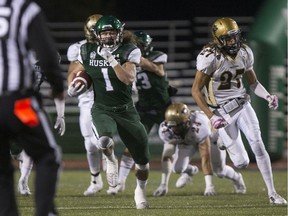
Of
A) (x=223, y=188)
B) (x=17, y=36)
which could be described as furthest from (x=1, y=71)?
(x=223, y=188)

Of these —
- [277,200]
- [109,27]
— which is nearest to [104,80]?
[109,27]

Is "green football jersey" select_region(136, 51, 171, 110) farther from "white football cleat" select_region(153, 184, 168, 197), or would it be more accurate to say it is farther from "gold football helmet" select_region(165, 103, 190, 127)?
"white football cleat" select_region(153, 184, 168, 197)

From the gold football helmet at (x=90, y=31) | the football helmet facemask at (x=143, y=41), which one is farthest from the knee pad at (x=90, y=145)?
the gold football helmet at (x=90, y=31)

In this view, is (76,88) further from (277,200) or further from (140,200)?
(277,200)

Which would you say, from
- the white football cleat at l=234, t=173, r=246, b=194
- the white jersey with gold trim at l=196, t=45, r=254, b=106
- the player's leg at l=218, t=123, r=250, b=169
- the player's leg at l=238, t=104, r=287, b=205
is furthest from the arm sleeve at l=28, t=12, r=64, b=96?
the white football cleat at l=234, t=173, r=246, b=194

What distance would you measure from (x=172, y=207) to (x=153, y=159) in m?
7.06

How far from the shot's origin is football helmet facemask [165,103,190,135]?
8641mm

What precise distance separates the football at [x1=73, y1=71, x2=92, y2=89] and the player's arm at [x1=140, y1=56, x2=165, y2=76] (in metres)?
1.67

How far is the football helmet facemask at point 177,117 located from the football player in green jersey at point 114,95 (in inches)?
54.2

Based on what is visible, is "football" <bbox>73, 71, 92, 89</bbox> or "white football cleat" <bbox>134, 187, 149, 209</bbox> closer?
"white football cleat" <bbox>134, 187, 149, 209</bbox>

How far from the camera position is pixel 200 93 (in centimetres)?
742

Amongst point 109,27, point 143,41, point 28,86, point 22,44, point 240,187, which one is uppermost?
point 22,44

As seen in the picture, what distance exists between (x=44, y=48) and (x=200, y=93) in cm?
321

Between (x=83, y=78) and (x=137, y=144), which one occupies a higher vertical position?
(x=83, y=78)
